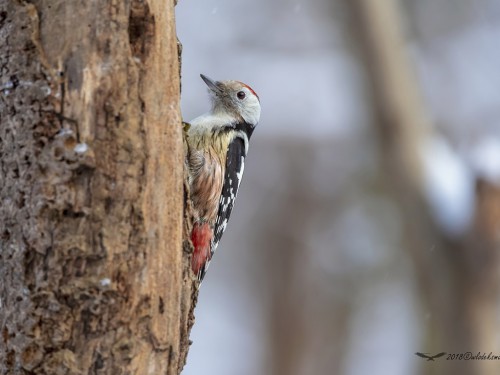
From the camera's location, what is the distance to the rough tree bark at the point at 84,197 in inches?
98.3

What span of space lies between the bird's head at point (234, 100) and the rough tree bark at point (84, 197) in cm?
232

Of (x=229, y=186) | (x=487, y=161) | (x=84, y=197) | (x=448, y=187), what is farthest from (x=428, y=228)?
(x=84, y=197)

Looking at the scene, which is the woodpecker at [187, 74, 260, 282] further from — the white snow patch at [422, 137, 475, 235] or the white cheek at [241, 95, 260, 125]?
the white snow patch at [422, 137, 475, 235]

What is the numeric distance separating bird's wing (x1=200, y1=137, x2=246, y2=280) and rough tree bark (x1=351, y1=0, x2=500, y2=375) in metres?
1.19

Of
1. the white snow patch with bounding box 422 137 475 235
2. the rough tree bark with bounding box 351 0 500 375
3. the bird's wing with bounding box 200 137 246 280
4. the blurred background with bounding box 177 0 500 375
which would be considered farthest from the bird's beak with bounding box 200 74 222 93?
the blurred background with bounding box 177 0 500 375

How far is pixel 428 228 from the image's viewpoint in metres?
4.58

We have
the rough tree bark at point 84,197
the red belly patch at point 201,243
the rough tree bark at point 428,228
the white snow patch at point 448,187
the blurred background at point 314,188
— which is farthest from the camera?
the blurred background at point 314,188

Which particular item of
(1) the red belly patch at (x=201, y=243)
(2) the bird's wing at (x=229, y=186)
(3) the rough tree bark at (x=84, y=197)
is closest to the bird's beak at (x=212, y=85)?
(2) the bird's wing at (x=229, y=186)

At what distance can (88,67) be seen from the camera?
8.46 ft

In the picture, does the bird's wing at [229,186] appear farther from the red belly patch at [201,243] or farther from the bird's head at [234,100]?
the bird's head at [234,100]

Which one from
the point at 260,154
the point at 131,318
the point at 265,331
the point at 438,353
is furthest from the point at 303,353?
the point at 131,318

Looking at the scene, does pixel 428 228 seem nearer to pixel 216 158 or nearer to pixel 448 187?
pixel 448 187

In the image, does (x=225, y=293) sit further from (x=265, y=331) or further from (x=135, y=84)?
(x=135, y=84)

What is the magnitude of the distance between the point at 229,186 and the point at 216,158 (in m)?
0.18
